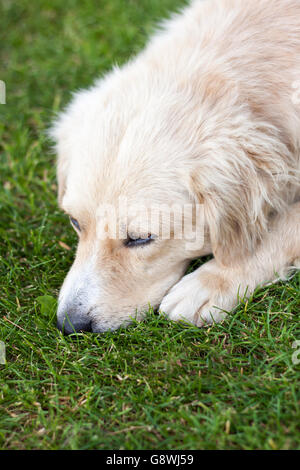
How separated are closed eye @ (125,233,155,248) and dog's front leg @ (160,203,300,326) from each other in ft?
1.09

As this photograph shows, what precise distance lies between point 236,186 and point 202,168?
20 centimetres

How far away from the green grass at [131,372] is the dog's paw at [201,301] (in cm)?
7

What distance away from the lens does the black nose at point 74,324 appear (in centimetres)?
267

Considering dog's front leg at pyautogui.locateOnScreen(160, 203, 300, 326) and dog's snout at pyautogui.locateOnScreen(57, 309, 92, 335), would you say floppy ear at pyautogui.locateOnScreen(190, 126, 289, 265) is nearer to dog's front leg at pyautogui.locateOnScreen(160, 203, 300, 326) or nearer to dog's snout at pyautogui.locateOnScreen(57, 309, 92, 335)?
dog's front leg at pyautogui.locateOnScreen(160, 203, 300, 326)

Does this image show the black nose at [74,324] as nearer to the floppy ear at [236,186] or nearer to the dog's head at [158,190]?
the dog's head at [158,190]

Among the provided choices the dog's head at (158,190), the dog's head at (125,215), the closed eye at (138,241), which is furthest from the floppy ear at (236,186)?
the closed eye at (138,241)

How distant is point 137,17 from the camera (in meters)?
5.29

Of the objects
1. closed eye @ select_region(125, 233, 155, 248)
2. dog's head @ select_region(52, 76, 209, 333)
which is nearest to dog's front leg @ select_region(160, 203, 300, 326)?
dog's head @ select_region(52, 76, 209, 333)

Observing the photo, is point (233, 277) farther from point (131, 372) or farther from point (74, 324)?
point (74, 324)

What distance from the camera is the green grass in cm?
216

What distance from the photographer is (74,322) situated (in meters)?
2.67

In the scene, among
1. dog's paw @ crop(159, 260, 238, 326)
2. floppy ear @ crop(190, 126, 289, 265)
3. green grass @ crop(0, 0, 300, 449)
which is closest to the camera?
green grass @ crop(0, 0, 300, 449)
